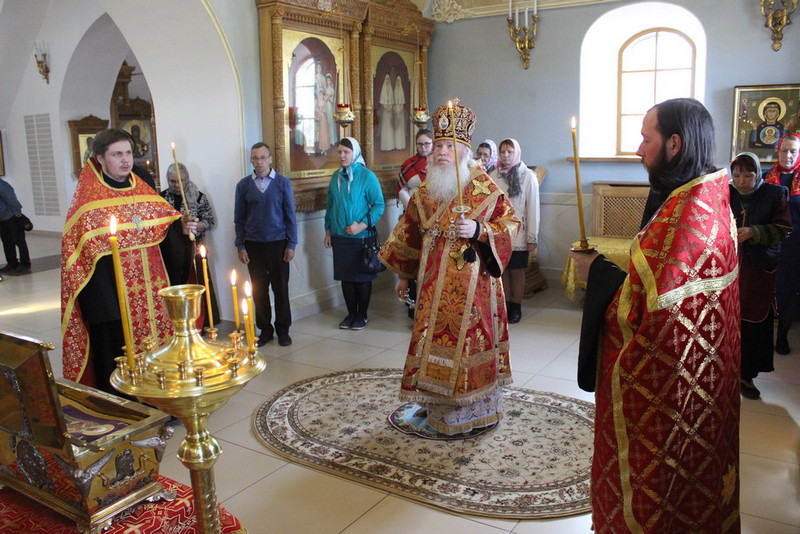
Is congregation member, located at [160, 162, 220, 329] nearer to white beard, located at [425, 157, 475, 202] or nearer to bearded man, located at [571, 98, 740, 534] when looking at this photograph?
white beard, located at [425, 157, 475, 202]

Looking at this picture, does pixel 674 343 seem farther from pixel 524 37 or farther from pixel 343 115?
pixel 524 37

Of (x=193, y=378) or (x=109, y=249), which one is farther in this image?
(x=109, y=249)

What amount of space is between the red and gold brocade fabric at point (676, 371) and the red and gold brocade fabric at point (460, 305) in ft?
5.17

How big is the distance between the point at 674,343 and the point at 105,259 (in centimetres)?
294

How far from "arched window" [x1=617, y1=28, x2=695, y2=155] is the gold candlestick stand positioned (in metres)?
7.02

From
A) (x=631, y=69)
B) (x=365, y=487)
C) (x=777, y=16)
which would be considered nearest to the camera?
(x=365, y=487)

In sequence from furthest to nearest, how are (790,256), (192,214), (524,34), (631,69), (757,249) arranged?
(631,69)
(524,34)
(192,214)
(790,256)
(757,249)

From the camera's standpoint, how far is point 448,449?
386cm

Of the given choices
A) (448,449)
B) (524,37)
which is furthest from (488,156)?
(448,449)

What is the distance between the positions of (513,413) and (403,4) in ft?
16.7

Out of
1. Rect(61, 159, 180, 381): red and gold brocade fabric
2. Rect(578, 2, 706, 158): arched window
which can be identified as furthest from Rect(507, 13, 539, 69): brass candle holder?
Rect(61, 159, 180, 381): red and gold brocade fabric

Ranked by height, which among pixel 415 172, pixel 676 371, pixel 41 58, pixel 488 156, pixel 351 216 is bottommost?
pixel 676 371

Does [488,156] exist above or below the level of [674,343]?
above

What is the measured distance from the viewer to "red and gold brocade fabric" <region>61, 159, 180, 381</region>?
3693 mm
